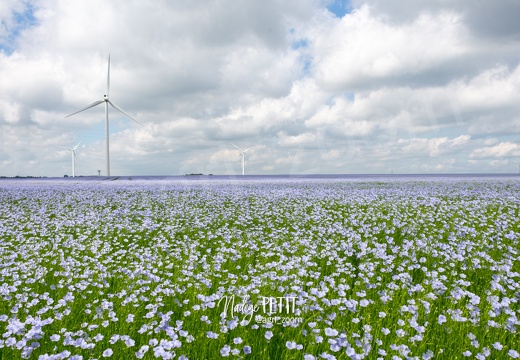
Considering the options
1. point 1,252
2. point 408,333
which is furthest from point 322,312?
point 1,252

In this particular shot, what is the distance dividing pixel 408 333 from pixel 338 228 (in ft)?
20.6

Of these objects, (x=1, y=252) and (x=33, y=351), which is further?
(x=1, y=252)

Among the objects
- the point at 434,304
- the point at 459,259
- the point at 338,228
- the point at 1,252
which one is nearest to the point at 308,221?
the point at 338,228

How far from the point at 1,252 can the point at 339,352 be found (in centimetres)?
806

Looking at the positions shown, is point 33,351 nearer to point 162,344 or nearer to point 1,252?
point 162,344

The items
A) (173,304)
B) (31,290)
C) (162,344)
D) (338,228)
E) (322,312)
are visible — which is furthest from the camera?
(338,228)

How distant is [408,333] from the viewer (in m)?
4.38

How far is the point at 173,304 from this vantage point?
552 cm

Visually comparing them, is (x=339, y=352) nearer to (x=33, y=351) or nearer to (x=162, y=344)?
(x=162, y=344)

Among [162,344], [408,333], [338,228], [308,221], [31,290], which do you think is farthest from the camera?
[308,221]

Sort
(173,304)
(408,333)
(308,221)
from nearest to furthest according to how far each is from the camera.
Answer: (408,333)
(173,304)
(308,221)

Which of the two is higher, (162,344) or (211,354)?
(162,344)

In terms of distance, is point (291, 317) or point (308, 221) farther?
point (308, 221)

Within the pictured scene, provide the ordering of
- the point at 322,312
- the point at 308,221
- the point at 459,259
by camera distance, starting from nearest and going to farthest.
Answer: the point at 322,312 < the point at 459,259 < the point at 308,221
